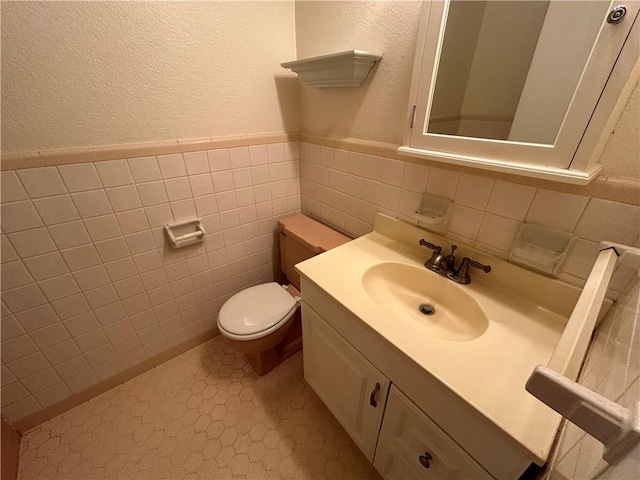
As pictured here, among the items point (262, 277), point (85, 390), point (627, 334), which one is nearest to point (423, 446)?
point (627, 334)

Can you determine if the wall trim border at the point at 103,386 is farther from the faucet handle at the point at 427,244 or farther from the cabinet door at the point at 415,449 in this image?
the faucet handle at the point at 427,244

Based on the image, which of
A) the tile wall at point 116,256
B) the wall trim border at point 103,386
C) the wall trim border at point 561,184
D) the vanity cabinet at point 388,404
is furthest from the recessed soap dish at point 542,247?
the wall trim border at point 103,386

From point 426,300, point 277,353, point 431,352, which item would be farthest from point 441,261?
point 277,353

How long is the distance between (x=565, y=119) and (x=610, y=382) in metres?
0.56

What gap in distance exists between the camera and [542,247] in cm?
76

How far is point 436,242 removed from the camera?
1.00m

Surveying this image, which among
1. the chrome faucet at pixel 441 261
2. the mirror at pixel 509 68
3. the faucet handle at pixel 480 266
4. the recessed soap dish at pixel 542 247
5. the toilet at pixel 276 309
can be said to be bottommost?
the toilet at pixel 276 309

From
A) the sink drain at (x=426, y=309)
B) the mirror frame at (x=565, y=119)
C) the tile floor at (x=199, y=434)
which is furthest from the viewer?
the tile floor at (x=199, y=434)

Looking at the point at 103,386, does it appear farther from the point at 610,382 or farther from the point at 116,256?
the point at 610,382

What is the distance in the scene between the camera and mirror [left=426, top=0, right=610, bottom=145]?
65cm

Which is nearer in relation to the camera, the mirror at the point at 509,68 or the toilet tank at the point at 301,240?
the mirror at the point at 509,68

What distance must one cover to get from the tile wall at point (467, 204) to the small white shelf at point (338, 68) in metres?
0.29

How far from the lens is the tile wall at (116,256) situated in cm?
95

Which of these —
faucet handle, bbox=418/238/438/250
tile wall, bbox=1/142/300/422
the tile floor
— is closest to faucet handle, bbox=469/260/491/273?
faucet handle, bbox=418/238/438/250
